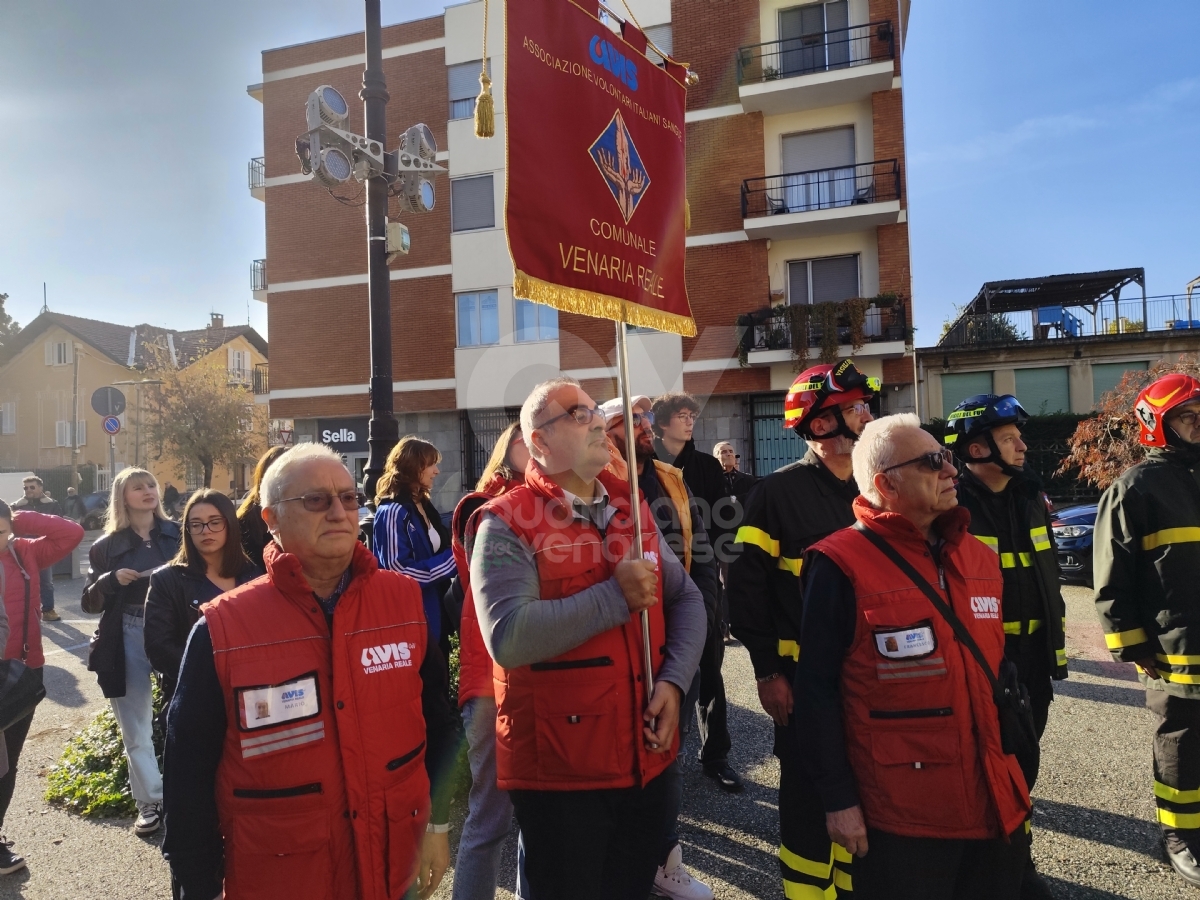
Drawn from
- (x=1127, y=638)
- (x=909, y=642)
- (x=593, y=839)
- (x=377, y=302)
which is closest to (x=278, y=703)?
(x=593, y=839)

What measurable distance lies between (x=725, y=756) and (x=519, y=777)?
262 centimetres

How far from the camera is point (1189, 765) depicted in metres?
3.12

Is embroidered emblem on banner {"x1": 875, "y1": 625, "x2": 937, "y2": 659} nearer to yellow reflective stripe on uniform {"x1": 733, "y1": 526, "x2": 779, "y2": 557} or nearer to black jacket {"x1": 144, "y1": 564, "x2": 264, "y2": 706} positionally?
yellow reflective stripe on uniform {"x1": 733, "y1": 526, "x2": 779, "y2": 557}

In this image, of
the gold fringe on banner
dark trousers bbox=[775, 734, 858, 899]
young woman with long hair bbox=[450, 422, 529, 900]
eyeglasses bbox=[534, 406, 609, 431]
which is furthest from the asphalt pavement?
the gold fringe on banner

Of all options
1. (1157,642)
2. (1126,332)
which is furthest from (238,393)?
(1157,642)

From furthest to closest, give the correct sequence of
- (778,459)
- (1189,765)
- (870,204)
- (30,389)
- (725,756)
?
(30,389) < (778,459) < (870,204) < (725,756) < (1189,765)

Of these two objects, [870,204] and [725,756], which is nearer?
[725,756]

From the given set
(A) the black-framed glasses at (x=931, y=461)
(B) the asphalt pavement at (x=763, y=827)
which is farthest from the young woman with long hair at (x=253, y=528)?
(A) the black-framed glasses at (x=931, y=461)

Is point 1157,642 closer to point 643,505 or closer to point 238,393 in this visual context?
point 643,505

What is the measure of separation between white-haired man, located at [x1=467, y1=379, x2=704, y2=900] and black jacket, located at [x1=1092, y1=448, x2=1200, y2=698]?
235 cm

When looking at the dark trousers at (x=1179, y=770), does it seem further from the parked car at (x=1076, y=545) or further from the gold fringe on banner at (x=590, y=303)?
the parked car at (x=1076, y=545)

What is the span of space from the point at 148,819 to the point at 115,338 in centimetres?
4851

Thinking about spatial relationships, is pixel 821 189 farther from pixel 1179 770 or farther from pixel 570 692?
A: pixel 570 692

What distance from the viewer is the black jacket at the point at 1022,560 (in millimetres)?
3246
